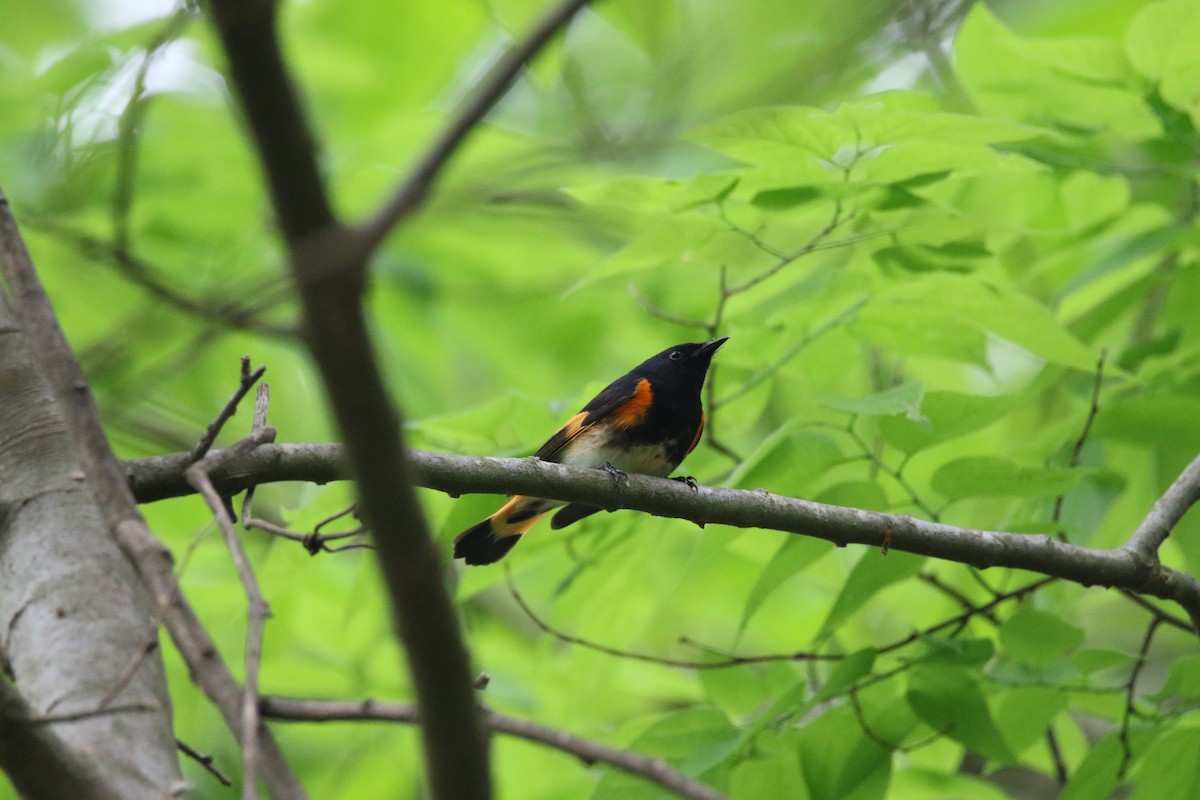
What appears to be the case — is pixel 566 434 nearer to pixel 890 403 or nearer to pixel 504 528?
pixel 504 528

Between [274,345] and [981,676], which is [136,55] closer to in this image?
[274,345]

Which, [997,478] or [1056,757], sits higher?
[997,478]

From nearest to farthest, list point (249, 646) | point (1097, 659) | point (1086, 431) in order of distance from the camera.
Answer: point (249, 646) → point (1097, 659) → point (1086, 431)

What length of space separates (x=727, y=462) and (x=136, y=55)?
2559 millimetres

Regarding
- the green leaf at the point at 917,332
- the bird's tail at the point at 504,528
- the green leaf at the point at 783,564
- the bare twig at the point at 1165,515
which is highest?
the bird's tail at the point at 504,528

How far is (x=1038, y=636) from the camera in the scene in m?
2.95

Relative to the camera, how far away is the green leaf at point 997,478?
9.41ft

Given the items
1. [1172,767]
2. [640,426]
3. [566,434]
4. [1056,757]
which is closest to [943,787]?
[1056,757]

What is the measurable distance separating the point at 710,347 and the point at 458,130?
9.96 feet

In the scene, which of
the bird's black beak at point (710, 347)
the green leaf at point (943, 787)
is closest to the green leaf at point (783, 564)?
the bird's black beak at point (710, 347)

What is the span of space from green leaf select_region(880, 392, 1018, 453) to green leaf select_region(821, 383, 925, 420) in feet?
0.28

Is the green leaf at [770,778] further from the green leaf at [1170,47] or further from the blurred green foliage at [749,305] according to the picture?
the green leaf at [1170,47]

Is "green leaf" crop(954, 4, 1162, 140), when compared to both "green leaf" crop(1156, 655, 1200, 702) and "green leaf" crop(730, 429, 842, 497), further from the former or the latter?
"green leaf" crop(1156, 655, 1200, 702)

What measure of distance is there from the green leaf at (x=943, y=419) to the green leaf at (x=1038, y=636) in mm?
536
